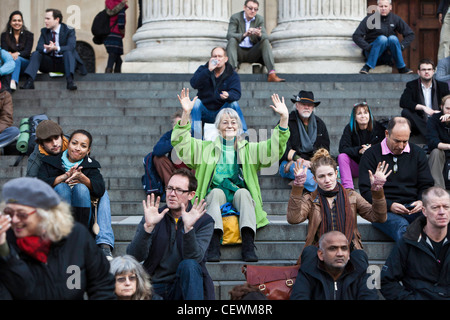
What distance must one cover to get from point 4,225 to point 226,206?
3428mm

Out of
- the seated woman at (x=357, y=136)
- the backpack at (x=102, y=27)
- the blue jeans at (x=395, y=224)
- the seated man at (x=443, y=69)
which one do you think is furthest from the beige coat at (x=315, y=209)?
the backpack at (x=102, y=27)

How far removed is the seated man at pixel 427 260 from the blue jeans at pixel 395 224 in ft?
3.63

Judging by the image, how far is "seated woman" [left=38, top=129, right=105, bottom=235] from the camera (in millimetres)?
7680

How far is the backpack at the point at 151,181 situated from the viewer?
31.4ft

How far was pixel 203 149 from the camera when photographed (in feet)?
27.1

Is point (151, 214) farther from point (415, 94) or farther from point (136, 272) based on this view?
point (415, 94)

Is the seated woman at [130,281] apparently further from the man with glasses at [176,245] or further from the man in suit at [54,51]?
the man in suit at [54,51]

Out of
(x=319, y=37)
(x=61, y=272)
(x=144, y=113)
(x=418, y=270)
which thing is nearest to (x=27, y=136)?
(x=144, y=113)

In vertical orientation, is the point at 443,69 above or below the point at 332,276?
above

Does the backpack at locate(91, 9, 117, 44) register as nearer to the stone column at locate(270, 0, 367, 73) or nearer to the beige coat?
the stone column at locate(270, 0, 367, 73)

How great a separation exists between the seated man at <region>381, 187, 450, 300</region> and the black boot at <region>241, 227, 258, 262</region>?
59.6 inches

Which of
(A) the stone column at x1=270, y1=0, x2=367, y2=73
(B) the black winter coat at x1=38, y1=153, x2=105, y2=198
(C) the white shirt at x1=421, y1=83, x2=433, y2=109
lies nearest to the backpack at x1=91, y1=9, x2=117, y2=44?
(A) the stone column at x1=270, y1=0, x2=367, y2=73

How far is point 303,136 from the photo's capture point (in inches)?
386

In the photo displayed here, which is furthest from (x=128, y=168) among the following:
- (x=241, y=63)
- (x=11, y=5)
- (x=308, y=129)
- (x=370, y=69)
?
(x=11, y=5)
